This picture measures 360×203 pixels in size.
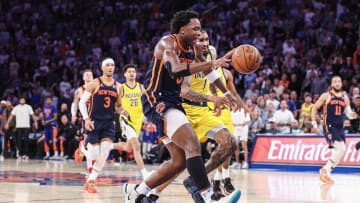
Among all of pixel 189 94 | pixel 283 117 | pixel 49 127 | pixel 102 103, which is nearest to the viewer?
pixel 189 94

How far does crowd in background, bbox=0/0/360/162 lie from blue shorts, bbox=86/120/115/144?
13.2ft

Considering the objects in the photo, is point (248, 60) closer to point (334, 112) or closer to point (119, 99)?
point (119, 99)

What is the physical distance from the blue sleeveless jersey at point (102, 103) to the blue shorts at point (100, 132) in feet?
0.29

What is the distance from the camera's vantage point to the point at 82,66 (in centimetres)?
2089

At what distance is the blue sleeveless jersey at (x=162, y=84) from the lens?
4758mm

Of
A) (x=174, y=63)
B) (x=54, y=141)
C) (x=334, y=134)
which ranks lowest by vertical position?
(x=54, y=141)

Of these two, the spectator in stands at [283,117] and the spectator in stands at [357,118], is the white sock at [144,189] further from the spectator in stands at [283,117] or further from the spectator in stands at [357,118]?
the spectator in stands at [283,117]

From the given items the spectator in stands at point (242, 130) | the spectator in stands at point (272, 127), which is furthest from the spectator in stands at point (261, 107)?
the spectator in stands at point (242, 130)

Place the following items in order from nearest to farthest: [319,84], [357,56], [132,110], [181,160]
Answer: [181,160], [132,110], [319,84], [357,56]

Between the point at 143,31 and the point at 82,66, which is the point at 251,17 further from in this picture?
the point at 82,66

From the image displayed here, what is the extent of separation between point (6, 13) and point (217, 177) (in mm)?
21348

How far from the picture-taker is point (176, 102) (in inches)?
187

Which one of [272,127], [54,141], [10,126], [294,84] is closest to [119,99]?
[272,127]

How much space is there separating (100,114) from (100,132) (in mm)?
290
